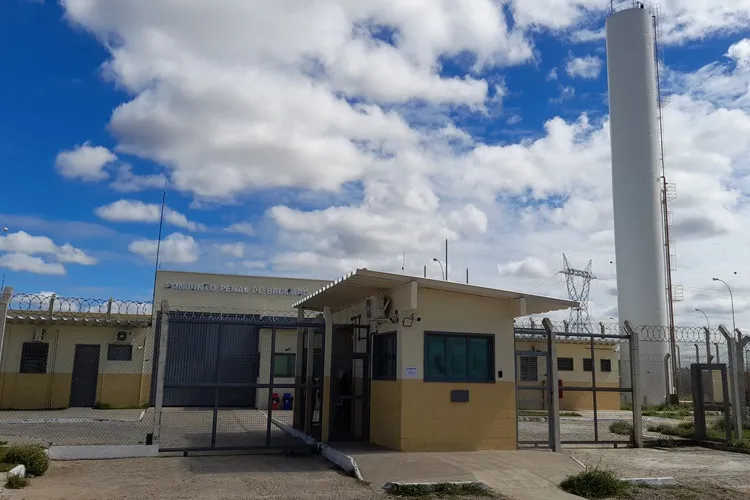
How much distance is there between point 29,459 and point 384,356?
6660 millimetres

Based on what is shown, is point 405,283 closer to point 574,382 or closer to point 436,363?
point 436,363

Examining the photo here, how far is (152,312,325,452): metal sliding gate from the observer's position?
15.2 meters

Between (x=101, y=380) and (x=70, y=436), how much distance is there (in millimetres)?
9289

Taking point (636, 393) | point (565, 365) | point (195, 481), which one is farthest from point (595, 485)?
point (565, 365)

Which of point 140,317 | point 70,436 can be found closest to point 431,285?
point 70,436

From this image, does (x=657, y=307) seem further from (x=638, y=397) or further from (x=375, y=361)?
(x=375, y=361)

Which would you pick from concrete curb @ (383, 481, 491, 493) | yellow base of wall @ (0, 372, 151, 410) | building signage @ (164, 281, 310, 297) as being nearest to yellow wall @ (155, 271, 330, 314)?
Answer: building signage @ (164, 281, 310, 297)

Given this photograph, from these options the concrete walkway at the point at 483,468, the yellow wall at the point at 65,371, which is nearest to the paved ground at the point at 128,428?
the yellow wall at the point at 65,371

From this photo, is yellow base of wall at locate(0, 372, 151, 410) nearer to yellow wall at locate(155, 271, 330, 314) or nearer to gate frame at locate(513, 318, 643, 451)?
yellow wall at locate(155, 271, 330, 314)

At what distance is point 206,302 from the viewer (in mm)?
28891

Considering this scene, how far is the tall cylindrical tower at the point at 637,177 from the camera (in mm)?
34531

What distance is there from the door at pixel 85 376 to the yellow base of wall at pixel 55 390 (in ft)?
1.23

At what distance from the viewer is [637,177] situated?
34750 millimetres

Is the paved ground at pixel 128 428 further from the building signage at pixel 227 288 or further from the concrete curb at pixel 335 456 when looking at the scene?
the building signage at pixel 227 288
